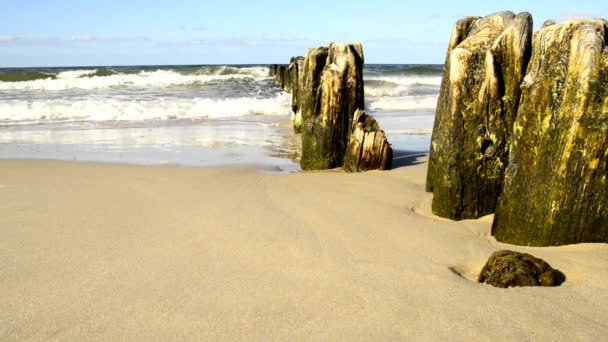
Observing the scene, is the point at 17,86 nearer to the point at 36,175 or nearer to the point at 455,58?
the point at 36,175

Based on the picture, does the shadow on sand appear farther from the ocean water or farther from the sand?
the sand

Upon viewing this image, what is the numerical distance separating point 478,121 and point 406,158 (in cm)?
335

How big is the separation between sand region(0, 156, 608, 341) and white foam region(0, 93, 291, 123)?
350 inches

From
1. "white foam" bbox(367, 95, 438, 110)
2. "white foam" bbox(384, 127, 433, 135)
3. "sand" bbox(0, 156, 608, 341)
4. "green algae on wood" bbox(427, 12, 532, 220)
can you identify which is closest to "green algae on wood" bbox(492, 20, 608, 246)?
"sand" bbox(0, 156, 608, 341)

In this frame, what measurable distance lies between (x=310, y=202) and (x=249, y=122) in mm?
8038

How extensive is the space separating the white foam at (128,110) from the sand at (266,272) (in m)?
→ 8.89

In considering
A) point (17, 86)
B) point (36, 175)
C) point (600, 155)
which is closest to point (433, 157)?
point (600, 155)

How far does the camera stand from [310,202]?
4.94m

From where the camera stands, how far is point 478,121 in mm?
4297

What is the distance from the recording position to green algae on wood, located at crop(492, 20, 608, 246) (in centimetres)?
325

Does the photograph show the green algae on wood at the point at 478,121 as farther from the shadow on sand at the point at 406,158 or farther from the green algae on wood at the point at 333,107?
the shadow on sand at the point at 406,158

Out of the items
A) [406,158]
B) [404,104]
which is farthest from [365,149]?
[404,104]

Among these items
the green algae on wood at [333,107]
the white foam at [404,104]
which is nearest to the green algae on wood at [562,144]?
the green algae on wood at [333,107]

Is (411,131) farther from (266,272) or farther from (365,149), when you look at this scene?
(266,272)
